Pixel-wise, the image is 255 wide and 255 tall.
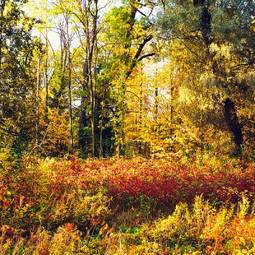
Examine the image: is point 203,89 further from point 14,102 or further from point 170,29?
point 14,102

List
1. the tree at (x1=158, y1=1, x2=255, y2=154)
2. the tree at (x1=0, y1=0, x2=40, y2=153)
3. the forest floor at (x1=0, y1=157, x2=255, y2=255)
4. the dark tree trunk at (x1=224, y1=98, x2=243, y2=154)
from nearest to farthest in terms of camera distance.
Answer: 1. the forest floor at (x1=0, y1=157, x2=255, y2=255)
2. the tree at (x1=0, y1=0, x2=40, y2=153)
3. the tree at (x1=158, y1=1, x2=255, y2=154)
4. the dark tree trunk at (x1=224, y1=98, x2=243, y2=154)

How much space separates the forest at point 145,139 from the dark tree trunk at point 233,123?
0.16 ft

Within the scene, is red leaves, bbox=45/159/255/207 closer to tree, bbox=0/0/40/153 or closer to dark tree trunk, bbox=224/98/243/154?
tree, bbox=0/0/40/153

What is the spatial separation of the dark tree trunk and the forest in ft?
0.16

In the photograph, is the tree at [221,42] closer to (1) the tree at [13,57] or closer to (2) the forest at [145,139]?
(2) the forest at [145,139]

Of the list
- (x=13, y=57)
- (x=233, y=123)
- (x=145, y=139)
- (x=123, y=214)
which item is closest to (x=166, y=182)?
(x=123, y=214)

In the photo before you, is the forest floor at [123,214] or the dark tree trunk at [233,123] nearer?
the forest floor at [123,214]

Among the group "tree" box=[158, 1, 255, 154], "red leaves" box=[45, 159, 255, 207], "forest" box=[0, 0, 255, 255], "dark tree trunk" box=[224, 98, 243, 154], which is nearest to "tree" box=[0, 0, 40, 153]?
"forest" box=[0, 0, 255, 255]

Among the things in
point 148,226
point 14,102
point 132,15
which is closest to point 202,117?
point 14,102

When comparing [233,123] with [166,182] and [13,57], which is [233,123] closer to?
[166,182]

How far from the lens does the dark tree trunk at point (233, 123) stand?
17969mm

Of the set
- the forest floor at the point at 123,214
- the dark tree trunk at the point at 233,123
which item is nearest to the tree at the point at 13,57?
the forest floor at the point at 123,214

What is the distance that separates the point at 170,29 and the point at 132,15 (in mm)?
10193

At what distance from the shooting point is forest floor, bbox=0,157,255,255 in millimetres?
7164
